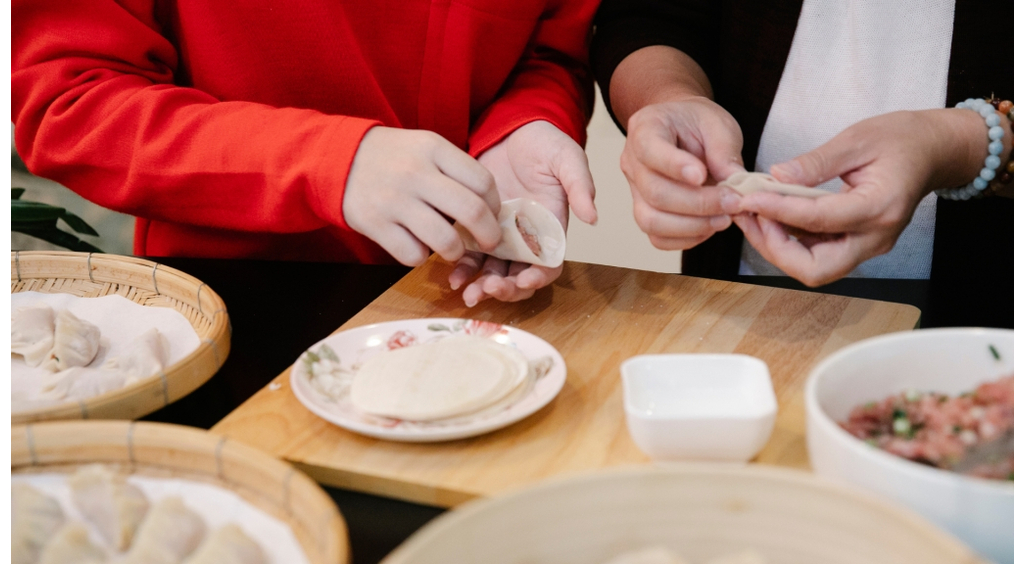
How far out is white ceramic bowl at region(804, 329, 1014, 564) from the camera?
562 millimetres

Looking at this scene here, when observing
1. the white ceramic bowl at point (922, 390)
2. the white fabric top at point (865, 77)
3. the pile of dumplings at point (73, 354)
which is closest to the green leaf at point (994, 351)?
the white ceramic bowl at point (922, 390)

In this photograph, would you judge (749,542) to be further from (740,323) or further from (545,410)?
(740,323)

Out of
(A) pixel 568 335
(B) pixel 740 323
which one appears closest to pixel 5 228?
(A) pixel 568 335

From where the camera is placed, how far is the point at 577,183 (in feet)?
4.21

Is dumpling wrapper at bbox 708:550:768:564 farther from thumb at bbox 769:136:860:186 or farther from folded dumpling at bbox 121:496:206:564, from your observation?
thumb at bbox 769:136:860:186

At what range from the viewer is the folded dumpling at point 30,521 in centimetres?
68

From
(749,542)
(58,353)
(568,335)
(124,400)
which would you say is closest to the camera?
(749,542)

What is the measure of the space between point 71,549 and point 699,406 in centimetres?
62

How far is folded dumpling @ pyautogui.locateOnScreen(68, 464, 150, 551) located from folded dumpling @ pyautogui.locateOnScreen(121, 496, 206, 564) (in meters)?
0.01

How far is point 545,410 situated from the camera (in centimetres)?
95

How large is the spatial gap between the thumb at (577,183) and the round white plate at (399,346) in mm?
271

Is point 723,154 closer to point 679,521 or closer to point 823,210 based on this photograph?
point 823,210

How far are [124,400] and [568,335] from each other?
61cm

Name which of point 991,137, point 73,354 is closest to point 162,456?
point 73,354
